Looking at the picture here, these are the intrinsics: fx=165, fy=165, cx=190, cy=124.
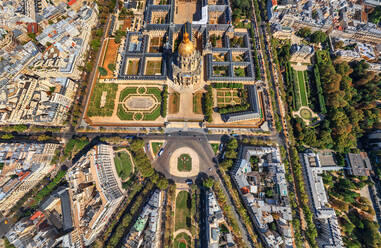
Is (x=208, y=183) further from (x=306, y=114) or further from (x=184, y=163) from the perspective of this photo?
(x=306, y=114)

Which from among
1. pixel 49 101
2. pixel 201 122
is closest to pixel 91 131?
pixel 49 101

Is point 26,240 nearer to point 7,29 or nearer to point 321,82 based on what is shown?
point 7,29

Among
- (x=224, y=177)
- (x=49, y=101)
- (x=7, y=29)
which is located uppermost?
(x=7, y=29)

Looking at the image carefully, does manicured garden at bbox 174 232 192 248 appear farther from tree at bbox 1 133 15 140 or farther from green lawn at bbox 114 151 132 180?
tree at bbox 1 133 15 140

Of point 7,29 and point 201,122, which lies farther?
point 7,29

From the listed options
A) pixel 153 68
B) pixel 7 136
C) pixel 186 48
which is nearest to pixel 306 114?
pixel 186 48

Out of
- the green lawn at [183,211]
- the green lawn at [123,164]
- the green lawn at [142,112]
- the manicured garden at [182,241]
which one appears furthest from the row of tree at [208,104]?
the manicured garden at [182,241]
